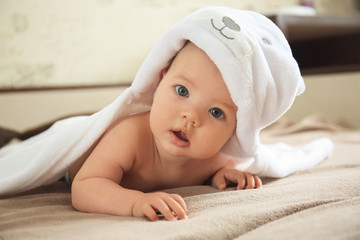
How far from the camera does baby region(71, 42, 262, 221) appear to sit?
75 cm

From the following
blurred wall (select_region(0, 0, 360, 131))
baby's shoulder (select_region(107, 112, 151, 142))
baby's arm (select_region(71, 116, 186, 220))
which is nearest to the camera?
baby's arm (select_region(71, 116, 186, 220))

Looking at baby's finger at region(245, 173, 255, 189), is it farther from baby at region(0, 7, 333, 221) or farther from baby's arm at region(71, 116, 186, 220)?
baby's arm at region(71, 116, 186, 220)

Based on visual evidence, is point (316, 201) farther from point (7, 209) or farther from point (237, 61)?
point (7, 209)

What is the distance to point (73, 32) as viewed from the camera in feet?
7.34

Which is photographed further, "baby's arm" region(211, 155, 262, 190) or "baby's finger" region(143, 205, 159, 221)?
"baby's arm" region(211, 155, 262, 190)

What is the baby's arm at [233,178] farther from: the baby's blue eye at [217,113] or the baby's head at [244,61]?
the baby's blue eye at [217,113]

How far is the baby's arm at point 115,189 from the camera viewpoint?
0.68 metres

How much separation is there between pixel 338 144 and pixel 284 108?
2.51 ft

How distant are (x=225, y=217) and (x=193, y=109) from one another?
25 cm

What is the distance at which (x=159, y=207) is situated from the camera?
67 centimetres

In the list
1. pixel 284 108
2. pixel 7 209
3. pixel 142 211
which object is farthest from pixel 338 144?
pixel 7 209

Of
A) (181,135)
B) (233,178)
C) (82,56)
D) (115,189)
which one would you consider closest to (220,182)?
(233,178)

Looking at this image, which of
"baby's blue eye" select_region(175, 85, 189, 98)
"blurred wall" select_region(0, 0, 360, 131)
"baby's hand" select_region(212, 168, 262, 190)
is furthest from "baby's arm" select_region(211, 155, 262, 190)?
"blurred wall" select_region(0, 0, 360, 131)

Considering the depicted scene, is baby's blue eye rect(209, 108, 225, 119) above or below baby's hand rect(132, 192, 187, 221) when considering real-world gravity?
above
